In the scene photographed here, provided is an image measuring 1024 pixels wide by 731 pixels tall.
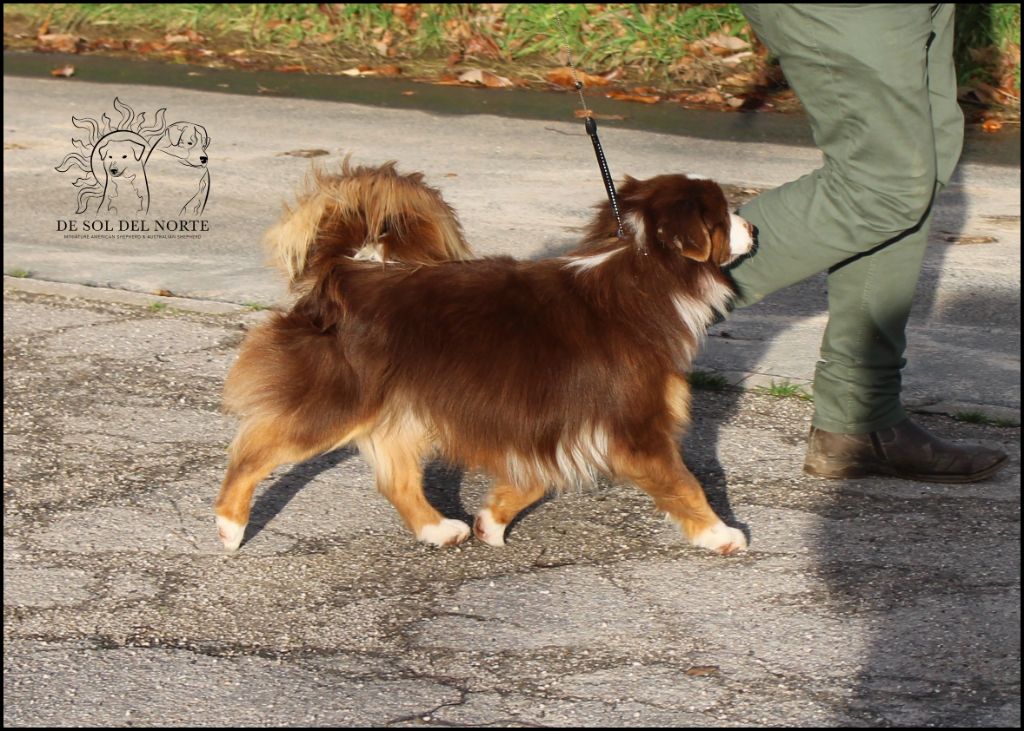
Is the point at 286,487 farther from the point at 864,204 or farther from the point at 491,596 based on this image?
the point at 864,204

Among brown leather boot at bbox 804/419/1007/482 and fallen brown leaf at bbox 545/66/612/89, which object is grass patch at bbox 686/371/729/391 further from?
fallen brown leaf at bbox 545/66/612/89

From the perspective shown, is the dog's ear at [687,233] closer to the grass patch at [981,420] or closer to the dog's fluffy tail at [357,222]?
the dog's fluffy tail at [357,222]

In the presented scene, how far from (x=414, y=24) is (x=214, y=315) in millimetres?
6373

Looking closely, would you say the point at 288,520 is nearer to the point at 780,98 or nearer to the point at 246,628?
the point at 246,628

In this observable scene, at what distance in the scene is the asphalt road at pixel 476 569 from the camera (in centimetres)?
→ 326

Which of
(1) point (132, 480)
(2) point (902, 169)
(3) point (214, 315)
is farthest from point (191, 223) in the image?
(2) point (902, 169)

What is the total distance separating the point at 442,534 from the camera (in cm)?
412

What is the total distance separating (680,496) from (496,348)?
0.73 m

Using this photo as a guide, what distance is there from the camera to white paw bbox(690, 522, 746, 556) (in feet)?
13.0

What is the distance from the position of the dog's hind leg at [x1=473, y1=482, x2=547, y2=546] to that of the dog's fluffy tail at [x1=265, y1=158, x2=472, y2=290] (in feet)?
2.54

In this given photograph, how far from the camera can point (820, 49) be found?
3799 mm

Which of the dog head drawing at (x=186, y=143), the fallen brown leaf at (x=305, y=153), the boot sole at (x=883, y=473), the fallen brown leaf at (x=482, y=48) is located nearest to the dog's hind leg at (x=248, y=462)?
the boot sole at (x=883, y=473)

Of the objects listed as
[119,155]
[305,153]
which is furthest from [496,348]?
[119,155]

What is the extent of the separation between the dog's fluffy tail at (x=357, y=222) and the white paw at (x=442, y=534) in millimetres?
838
